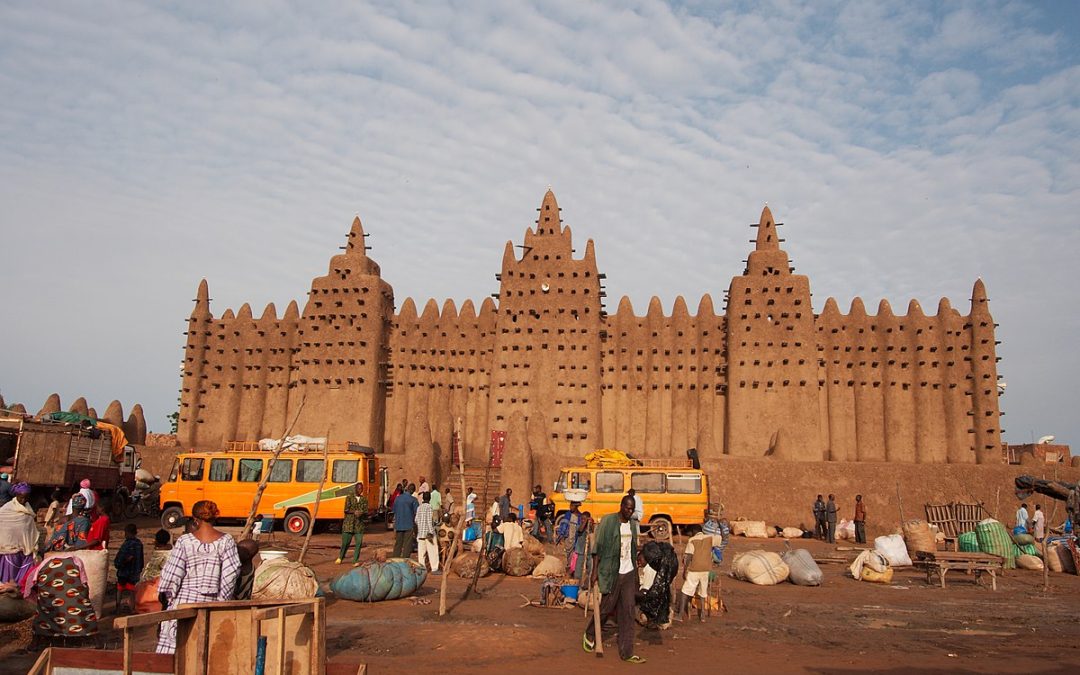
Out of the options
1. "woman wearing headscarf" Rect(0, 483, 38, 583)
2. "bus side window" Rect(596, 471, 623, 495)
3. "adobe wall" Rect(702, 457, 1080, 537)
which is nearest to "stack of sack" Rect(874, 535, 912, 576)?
"bus side window" Rect(596, 471, 623, 495)

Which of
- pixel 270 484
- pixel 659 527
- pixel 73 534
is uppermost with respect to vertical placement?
pixel 270 484

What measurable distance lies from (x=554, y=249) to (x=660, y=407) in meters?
7.27

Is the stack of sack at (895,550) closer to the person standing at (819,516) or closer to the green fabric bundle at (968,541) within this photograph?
the green fabric bundle at (968,541)

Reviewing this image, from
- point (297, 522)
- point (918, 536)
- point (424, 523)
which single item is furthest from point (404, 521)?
point (918, 536)

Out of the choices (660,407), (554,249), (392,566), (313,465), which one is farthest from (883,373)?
(392,566)

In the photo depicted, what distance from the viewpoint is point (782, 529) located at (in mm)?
23891

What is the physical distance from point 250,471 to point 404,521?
8070 mm

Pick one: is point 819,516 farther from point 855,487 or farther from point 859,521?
point 855,487

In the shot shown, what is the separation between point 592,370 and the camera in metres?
31.3

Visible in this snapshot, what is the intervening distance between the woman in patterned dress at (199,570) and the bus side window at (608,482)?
48.5ft

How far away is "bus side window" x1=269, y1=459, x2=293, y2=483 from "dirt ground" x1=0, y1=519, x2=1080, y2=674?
8.30 meters

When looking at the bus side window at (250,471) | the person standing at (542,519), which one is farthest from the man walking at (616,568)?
the bus side window at (250,471)

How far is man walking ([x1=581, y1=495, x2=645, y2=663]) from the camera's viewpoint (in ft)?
28.7

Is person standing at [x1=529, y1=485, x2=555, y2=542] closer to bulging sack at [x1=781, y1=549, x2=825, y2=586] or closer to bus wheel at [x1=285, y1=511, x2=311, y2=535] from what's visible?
bus wheel at [x1=285, y1=511, x2=311, y2=535]
